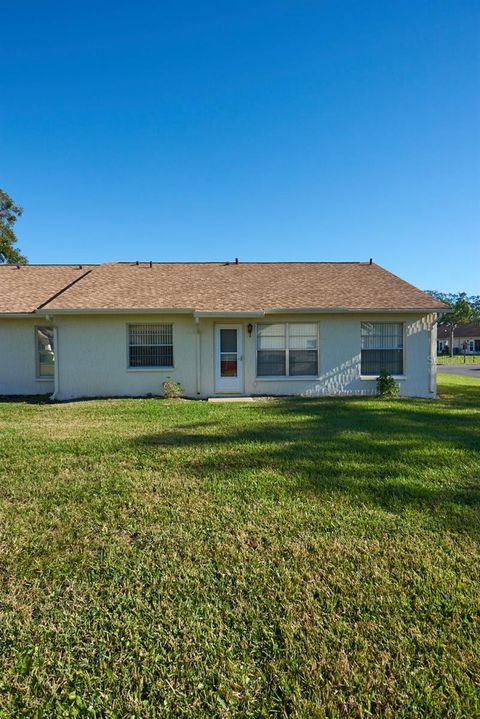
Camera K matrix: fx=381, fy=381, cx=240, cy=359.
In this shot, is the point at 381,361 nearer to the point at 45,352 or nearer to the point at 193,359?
the point at 193,359

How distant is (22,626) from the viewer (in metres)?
2.29

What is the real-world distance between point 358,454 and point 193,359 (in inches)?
282

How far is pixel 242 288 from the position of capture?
43.1 feet

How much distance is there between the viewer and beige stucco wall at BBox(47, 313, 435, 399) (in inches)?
456

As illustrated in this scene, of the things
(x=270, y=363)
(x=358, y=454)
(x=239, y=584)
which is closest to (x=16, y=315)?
(x=270, y=363)

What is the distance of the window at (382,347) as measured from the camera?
12.1 m

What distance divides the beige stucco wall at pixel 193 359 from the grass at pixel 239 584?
6.30m

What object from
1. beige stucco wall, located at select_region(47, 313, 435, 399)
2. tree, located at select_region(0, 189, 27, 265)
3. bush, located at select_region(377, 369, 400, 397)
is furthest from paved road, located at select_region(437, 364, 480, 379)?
tree, located at select_region(0, 189, 27, 265)

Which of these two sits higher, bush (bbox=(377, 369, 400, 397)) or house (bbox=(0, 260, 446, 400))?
house (bbox=(0, 260, 446, 400))

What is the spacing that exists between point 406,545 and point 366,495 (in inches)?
37.4

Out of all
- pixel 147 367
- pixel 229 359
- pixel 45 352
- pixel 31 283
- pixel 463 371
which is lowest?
pixel 463 371

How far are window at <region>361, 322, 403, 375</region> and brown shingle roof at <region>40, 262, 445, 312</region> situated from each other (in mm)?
789

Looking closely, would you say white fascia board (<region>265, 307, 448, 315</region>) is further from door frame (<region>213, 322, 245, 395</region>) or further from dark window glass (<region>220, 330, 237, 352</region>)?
dark window glass (<region>220, 330, 237, 352</region>)

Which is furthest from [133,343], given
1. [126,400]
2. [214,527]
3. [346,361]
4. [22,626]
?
[22,626]
